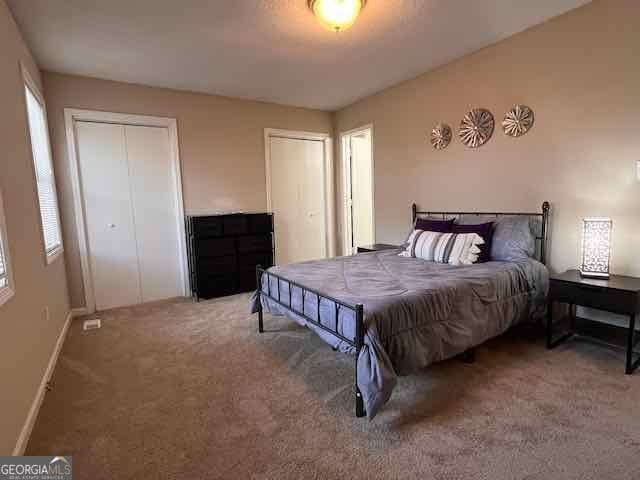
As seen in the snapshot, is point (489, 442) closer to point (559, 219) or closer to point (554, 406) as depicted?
point (554, 406)

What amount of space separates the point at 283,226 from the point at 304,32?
2.90m

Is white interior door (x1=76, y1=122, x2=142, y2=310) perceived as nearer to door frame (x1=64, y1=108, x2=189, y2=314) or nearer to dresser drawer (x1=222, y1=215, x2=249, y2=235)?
door frame (x1=64, y1=108, x2=189, y2=314)

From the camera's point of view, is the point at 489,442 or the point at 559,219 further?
the point at 559,219

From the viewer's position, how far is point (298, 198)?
5387 millimetres

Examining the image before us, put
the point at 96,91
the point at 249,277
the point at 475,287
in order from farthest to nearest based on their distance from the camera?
the point at 249,277 < the point at 96,91 < the point at 475,287

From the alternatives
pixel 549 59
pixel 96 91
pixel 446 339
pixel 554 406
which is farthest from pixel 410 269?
pixel 96 91

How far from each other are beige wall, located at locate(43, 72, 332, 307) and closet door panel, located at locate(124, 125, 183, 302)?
208 millimetres

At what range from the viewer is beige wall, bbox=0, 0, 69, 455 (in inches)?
66.5

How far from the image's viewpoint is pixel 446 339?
2.19 meters

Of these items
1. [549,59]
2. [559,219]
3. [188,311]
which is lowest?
[188,311]

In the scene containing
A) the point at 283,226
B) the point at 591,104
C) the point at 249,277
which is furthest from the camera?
the point at 283,226

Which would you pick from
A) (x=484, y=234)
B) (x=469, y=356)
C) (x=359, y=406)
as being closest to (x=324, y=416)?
(x=359, y=406)

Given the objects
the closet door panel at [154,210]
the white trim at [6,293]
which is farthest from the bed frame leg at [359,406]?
the closet door panel at [154,210]

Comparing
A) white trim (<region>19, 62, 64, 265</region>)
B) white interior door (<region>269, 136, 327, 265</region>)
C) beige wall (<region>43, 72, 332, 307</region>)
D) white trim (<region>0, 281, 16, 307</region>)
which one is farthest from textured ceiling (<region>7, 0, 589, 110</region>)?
white trim (<region>0, 281, 16, 307</region>)
